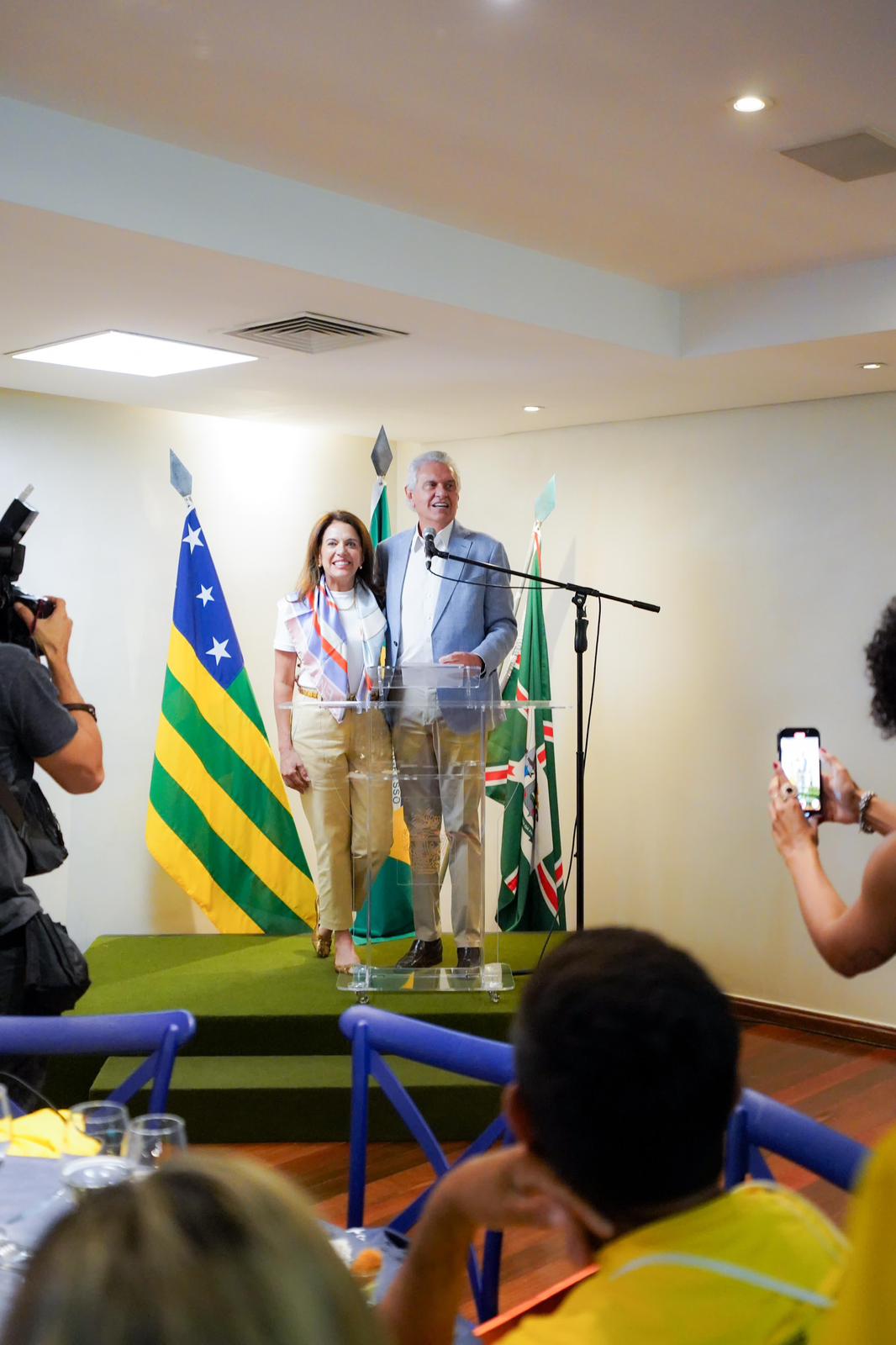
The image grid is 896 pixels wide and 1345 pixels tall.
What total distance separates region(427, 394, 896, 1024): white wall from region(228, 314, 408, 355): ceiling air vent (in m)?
1.78

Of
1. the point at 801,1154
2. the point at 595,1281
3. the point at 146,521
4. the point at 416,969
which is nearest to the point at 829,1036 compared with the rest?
the point at 416,969

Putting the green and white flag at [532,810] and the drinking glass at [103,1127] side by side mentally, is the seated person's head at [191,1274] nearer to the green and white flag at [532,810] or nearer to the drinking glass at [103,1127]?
the drinking glass at [103,1127]

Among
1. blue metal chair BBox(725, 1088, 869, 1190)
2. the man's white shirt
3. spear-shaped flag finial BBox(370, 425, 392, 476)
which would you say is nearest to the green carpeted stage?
the man's white shirt

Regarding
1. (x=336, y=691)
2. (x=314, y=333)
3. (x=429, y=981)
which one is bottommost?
(x=429, y=981)

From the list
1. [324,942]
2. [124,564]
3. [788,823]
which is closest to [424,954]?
[324,942]

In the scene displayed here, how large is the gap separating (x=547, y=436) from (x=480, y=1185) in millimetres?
5114

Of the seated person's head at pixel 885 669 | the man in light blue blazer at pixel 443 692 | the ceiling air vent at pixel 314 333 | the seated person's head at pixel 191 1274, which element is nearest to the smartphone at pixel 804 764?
the seated person's head at pixel 885 669

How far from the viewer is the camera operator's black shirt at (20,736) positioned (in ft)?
7.67

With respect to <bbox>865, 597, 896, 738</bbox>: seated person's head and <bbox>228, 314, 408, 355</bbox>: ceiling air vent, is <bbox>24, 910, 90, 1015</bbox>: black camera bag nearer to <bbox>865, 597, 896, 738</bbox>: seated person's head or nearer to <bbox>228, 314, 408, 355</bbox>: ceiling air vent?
<bbox>865, 597, 896, 738</bbox>: seated person's head

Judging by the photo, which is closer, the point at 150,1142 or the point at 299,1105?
the point at 150,1142

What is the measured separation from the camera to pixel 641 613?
5797 mm

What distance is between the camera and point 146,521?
5.49 metres

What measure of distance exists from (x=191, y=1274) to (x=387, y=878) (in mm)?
4836

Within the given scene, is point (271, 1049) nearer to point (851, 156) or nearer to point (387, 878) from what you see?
point (387, 878)
